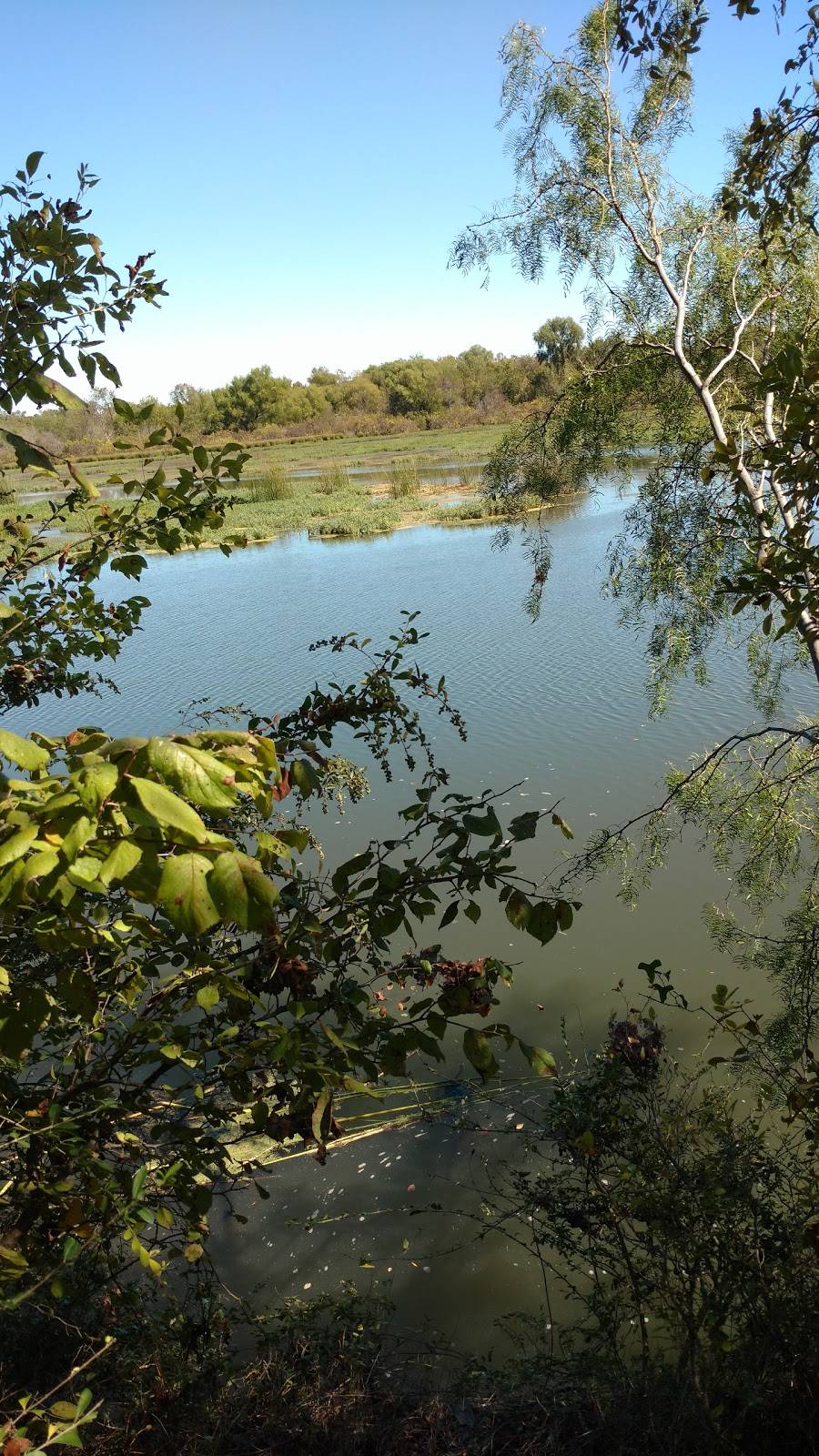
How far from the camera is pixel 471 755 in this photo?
9344 millimetres

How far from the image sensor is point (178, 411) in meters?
2.19

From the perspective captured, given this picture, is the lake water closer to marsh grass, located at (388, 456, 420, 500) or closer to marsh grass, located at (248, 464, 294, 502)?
marsh grass, located at (388, 456, 420, 500)

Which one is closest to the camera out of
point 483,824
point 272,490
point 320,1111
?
point 320,1111

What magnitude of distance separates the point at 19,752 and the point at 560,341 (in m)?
9.85

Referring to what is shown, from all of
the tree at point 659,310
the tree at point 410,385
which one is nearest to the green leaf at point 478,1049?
the tree at point 659,310

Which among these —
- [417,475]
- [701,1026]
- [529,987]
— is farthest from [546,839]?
[417,475]

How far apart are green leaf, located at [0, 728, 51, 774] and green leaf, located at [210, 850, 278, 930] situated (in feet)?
0.74

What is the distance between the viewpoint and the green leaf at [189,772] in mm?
928

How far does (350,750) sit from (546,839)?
2.35 meters

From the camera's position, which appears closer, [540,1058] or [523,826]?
[540,1058]

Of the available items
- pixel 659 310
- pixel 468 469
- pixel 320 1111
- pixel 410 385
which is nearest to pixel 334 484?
pixel 468 469

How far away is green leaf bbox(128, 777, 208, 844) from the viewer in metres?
0.89

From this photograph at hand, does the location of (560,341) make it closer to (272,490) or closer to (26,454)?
(26,454)

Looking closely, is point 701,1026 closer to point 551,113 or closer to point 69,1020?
point 69,1020
